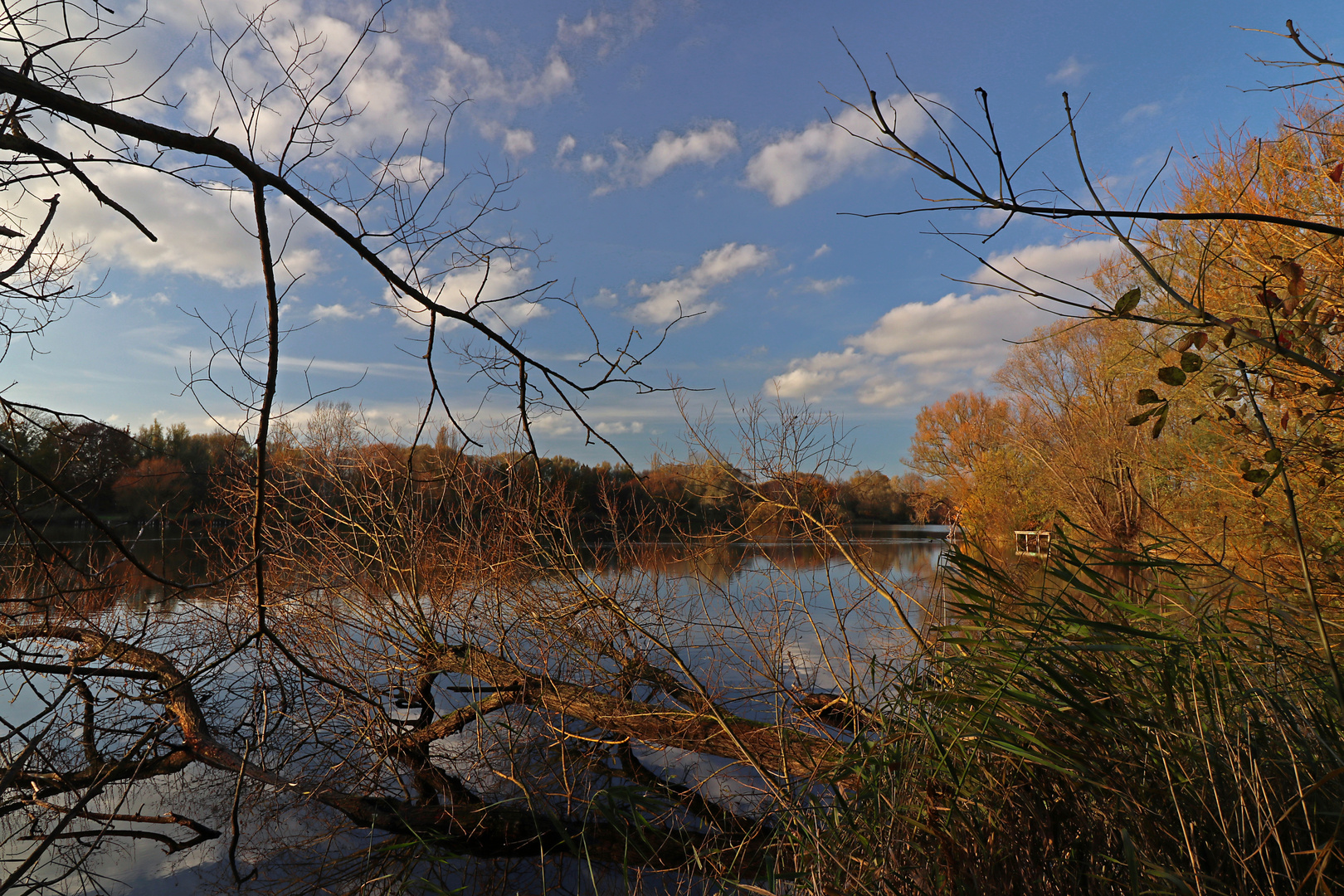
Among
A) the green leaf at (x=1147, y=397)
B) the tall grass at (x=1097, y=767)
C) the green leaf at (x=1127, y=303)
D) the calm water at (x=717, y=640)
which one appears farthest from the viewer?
the calm water at (x=717, y=640)

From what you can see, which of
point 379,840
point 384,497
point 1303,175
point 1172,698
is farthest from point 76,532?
point 1303,175

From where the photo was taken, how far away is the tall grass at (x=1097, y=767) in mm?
1251

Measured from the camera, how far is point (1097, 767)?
1410 mm

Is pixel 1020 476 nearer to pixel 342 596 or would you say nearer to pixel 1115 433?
pixel 1115 433

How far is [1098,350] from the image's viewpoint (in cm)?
1922

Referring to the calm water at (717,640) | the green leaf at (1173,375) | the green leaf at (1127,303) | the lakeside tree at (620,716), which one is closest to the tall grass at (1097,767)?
the lakeside tree at (620,716)

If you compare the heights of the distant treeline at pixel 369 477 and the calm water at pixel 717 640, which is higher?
the distant treeline at pixel 369 477

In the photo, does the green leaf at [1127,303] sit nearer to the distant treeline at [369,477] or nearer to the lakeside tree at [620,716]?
the lakeside tree at [620,716]

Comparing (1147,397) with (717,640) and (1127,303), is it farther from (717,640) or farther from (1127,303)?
(717,640)

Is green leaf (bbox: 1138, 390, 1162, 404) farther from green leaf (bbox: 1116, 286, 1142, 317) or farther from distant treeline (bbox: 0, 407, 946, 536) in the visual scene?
distant treeline (bbox: 0, 407, 946, 536)

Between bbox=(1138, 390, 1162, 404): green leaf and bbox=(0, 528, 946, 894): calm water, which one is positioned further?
bbox=(0, 528, 946, 894): calm water

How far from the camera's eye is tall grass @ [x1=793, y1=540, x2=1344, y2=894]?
1.25m

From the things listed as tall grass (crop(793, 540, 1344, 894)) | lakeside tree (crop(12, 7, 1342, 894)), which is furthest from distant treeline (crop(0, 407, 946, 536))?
tall grass (crop(793, 540, 1344, 894))

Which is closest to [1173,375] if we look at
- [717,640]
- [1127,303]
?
[1127,303]
